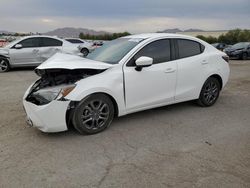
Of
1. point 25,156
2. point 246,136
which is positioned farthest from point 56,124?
point 246,136

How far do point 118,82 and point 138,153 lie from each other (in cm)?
129

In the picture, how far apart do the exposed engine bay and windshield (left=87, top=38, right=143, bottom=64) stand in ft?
1.82

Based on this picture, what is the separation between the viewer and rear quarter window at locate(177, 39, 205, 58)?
5.40 meters

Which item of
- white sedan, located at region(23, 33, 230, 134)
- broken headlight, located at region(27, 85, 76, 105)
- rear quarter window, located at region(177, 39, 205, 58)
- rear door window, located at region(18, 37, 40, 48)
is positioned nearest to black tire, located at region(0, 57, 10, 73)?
rear door window, located at region(18, 37, 40, 48)

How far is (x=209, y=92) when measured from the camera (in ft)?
19.3

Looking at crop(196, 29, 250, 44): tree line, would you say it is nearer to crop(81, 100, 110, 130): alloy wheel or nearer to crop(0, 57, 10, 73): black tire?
crop(0, 57, 10, 73): black tire

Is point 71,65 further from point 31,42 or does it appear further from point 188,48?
point 31,42

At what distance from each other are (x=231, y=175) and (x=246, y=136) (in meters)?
1.40

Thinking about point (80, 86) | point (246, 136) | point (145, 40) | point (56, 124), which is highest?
point (145, 40)

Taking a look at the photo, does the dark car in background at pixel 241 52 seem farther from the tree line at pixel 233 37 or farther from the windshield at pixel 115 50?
the tree line at pixel 233 37

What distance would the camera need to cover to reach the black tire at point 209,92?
18.9 feet

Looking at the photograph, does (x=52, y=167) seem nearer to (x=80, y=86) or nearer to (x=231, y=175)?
(x=80, y=86)

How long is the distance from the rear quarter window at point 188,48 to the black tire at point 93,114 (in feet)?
6.35

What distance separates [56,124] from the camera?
13.2 ft
